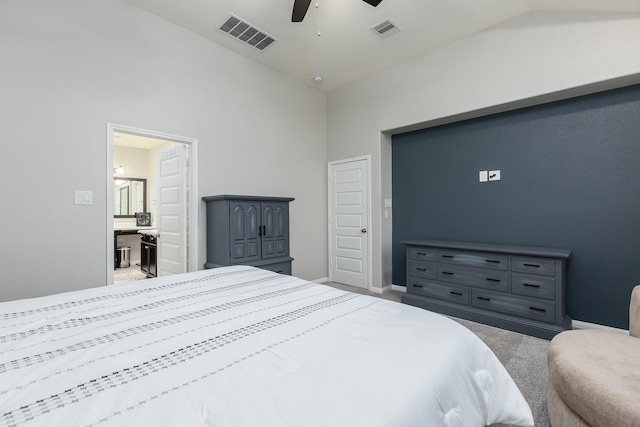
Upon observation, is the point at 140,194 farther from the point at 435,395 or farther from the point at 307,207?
the point at 435,395

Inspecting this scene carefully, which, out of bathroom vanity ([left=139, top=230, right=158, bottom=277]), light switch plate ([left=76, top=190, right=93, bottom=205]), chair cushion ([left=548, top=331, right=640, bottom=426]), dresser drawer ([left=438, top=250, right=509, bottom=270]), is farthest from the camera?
bathroom vanity ([left=139, top=230, right=158, bottom=277])

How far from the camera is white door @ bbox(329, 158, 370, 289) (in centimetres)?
461

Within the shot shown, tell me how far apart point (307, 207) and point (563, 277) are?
10.9 ft

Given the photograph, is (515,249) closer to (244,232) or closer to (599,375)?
(599,375)

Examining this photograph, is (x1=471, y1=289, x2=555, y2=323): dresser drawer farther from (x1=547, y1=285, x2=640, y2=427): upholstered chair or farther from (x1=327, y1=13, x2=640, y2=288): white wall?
(x1=327, y1=13, x2=640, y2=288): white wall

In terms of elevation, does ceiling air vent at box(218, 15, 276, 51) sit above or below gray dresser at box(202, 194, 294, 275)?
above

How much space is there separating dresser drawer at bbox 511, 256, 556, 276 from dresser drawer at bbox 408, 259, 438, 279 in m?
0.85

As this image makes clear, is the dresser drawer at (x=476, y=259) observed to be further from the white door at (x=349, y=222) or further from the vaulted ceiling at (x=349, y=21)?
the vaulted ceiling at (x=349, y=21)

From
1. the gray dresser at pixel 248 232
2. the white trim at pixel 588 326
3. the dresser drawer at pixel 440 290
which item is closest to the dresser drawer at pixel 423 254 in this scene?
the dresser drawer at pixel 440 290

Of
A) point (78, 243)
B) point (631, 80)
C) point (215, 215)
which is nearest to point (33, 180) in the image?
point (78, 243)

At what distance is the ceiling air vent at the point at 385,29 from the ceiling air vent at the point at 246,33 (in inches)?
48.6

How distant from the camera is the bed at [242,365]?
2.30 ft

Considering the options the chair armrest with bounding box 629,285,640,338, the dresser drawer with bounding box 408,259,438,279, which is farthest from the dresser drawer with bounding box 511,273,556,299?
the chair armrest with bounding box 629,285,640,338

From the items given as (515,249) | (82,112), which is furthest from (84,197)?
(515,249)
